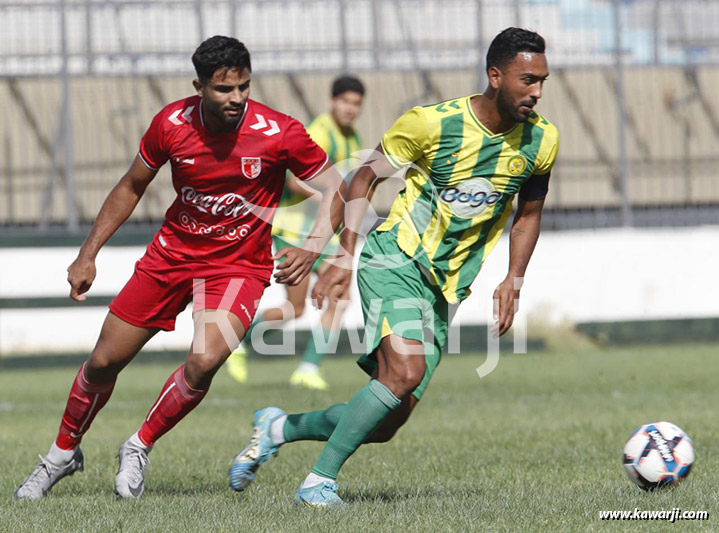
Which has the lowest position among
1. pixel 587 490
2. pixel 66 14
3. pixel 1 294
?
pixel 1 294

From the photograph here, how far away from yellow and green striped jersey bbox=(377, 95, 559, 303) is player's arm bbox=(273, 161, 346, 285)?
1.04 ft

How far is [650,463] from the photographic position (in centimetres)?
536

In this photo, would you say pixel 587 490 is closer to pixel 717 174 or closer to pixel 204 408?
pixel 204 408

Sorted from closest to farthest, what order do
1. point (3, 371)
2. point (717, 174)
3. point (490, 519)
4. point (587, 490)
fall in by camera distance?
point (490, 519)
point (587, 490)
point (3, 371)
point (717, 174)

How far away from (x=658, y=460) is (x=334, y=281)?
172 cm

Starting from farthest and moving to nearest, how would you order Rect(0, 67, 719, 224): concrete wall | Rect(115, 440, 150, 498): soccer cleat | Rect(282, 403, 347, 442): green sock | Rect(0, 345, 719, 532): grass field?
Rect(0, 67, 719, 224): concrete wall, Rect(282, 403, 347, 442): green sock, Rect(115, 440, 150, 498): soccer cleat, Rect(0, 345, 719, 532): grass field

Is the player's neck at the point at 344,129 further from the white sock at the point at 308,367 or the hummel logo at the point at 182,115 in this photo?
the hummel logo at the point at 182,115

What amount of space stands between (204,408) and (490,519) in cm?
547

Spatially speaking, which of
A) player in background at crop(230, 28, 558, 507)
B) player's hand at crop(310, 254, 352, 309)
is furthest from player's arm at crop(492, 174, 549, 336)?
player's hand at crop(310, 254, 352, 309)

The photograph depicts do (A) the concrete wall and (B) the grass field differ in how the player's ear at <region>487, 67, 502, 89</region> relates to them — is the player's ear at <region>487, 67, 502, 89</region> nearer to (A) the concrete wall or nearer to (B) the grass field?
(B) the grass field

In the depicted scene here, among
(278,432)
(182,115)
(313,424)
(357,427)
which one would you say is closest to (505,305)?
(357,427)

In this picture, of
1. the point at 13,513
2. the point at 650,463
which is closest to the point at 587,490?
the point at 650,463

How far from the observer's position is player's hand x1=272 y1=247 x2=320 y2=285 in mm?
5352

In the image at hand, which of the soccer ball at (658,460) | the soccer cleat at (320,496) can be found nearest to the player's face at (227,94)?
the soccer cleat at (320,496)
